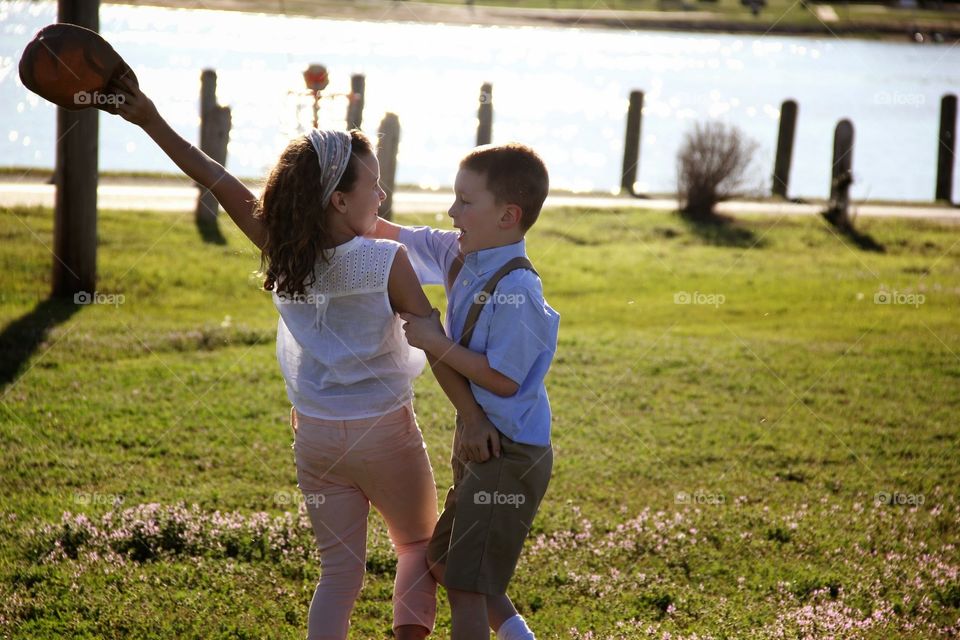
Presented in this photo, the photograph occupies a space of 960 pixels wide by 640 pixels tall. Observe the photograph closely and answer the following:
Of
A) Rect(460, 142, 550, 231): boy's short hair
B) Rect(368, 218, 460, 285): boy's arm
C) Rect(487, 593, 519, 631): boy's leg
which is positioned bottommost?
Rect(487, 593, 519, 631): boy's leg

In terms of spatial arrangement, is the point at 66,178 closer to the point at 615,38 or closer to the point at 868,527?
the point at 868,527

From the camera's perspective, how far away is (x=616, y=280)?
11.2 meters

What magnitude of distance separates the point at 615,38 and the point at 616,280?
30825 mm

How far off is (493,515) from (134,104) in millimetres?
1587

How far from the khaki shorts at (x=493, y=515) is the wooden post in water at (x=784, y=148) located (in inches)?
575

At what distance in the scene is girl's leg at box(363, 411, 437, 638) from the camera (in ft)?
10.7

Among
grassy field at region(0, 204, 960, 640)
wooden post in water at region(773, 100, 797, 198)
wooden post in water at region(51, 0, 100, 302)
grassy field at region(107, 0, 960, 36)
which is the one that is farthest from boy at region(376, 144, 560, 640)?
grassy field at region(107, 0, 960, 36)

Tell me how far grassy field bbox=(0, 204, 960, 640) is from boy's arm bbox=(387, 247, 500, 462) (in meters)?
1.39

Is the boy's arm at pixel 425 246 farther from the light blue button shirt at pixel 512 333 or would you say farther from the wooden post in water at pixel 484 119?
the wooden post in water at pixel 484 119

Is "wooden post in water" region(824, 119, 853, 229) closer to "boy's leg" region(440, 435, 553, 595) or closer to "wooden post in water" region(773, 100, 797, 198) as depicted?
"wooden post in water" region(773, 100, 797, 198)

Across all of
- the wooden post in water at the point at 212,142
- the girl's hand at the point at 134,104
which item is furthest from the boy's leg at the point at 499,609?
the wooden post in water at the point at 212,142

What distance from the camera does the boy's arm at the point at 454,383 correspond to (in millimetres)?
3125

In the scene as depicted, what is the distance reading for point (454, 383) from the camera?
3.17 metres

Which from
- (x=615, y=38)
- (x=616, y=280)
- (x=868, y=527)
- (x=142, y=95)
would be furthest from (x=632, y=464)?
(x=615, y=38)
